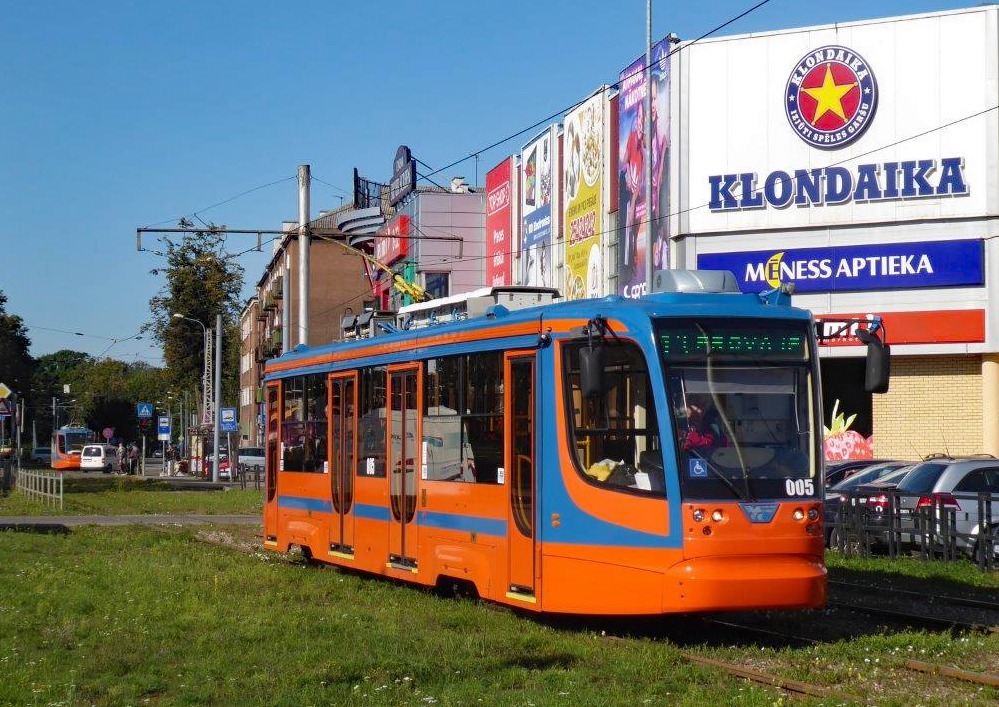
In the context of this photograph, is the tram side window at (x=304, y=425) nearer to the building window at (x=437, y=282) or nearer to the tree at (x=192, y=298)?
the building window at (x=437, y=282)

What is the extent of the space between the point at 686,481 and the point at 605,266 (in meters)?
27.8

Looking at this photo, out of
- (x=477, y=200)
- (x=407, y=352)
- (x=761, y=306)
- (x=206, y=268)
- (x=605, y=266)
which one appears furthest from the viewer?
(x=206, y=268)

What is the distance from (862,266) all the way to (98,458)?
5610cm

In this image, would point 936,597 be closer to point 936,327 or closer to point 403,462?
point 403,462

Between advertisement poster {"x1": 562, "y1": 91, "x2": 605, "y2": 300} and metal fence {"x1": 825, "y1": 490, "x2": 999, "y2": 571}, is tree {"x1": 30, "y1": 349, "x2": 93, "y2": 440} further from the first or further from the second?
metal fence {"x1": 825, "y1": 490, "x2": 999, "y2": 571}

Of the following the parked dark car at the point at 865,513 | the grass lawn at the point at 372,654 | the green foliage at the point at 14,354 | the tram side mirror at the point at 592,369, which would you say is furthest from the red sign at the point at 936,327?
the green foliage at the point at 14,354

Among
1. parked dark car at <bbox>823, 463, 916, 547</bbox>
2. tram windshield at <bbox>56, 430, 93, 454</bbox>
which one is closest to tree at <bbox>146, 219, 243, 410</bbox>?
tram windshield at <bbox>56, 430, 93, 454</bbox>

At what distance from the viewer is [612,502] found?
11367 mm

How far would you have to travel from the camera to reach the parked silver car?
58.5ft

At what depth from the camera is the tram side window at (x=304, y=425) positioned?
17.7m

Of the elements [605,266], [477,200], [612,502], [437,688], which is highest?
[477,200]

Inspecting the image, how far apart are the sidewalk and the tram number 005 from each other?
18.1 metres

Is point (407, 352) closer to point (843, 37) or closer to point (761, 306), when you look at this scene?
point (761, 306)

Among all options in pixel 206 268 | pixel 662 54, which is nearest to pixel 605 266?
pixel 662 54
